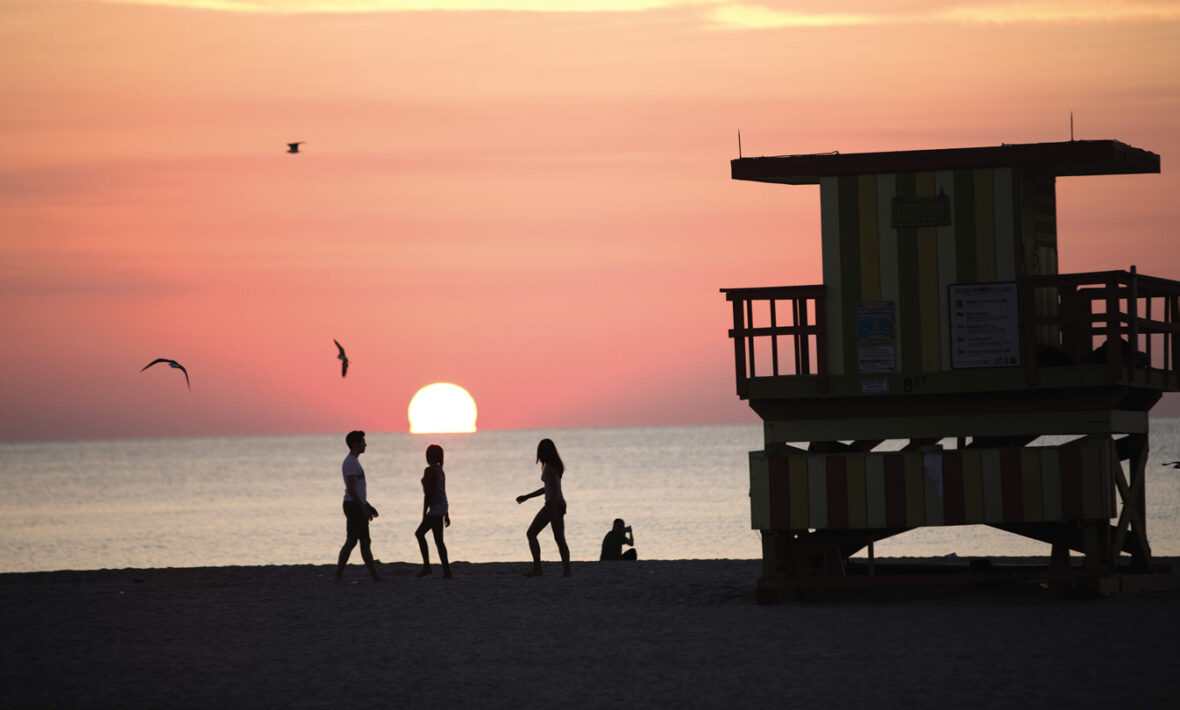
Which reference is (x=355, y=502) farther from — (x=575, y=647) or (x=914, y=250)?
(x=914, y=250)

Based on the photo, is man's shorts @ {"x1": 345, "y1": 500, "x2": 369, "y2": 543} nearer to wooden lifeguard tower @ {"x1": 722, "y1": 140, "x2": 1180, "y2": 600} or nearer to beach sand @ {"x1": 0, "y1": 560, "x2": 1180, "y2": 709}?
beach sand @ {"x1": 0, "y1": 560, "x2": 1180, "y2": 709}

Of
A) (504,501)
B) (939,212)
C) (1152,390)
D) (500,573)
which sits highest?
(939,212)

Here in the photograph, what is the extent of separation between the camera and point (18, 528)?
67688 millimetres

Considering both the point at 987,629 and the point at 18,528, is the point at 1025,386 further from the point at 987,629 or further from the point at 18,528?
the point at 18,528

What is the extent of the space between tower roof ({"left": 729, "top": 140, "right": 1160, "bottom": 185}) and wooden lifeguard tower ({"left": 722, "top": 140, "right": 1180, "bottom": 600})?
23 millimetres

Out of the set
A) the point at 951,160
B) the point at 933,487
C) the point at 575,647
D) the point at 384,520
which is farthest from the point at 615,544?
the point at 384,520

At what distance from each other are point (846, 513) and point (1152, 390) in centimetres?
420

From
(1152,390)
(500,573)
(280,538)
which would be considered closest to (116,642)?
(500,573)

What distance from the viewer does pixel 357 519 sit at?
20.3m

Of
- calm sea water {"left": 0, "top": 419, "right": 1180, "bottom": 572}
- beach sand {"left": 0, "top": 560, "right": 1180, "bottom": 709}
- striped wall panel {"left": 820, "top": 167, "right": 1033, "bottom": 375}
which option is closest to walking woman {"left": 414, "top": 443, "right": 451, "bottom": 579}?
beach sand {"left": 0, "top": 560, "right": 1180, "bottom": 709}

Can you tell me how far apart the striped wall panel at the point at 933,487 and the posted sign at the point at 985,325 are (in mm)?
1013

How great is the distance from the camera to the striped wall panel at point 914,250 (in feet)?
59.0

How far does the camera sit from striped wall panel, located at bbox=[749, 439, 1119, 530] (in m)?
17.8

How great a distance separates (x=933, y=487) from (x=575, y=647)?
5.23 m
